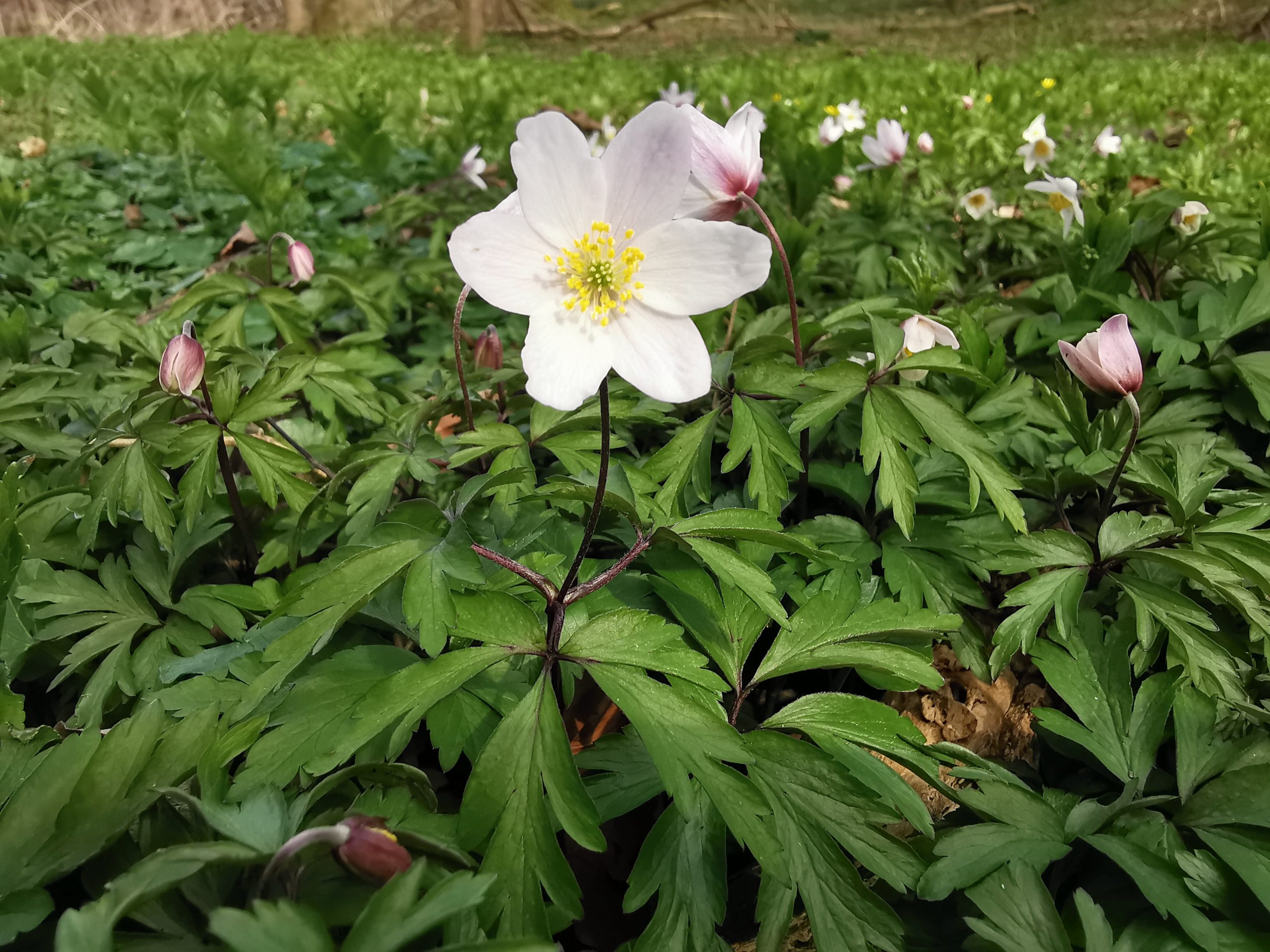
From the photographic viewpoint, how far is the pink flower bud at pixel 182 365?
162cm

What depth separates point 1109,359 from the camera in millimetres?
1604

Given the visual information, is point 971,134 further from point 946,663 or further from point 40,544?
point 40,544

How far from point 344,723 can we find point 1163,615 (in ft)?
4.77

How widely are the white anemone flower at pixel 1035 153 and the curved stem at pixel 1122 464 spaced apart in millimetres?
2540

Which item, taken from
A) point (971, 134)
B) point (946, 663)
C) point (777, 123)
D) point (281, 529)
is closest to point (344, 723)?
point (281, 529)

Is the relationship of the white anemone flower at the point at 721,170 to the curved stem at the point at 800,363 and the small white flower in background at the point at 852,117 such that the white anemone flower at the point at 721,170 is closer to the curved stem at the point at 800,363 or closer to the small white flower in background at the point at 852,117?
the curved stem at the point at 800,363

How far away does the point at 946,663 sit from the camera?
1.88m

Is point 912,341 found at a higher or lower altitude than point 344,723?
higher

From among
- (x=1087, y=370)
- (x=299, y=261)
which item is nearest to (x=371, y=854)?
(x=1087, y=370)

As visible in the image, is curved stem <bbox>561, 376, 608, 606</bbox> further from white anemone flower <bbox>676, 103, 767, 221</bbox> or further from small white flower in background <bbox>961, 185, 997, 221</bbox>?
small white flower in background <bbox>961, 185, 997, 221</bbox>

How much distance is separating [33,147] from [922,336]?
6.08m

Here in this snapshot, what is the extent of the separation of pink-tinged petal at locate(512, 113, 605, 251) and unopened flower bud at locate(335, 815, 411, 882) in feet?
2.40

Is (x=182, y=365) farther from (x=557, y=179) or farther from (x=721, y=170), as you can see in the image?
(x=721, y=170)

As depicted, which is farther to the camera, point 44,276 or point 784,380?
point 44,276
